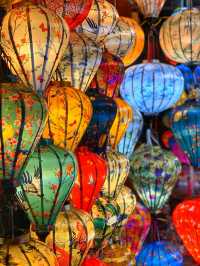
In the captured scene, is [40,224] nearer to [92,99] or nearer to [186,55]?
[92,99]

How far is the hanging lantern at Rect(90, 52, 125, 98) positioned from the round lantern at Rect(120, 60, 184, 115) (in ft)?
1.58

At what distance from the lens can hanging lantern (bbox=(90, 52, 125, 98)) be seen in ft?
5.24

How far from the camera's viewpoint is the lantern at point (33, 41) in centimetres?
115

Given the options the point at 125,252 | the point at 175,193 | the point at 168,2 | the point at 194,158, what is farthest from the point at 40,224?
the point at 175,193

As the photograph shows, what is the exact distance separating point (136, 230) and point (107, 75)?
770mm

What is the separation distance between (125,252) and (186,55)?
778 millimetres

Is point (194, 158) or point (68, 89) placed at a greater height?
point (68, 89)

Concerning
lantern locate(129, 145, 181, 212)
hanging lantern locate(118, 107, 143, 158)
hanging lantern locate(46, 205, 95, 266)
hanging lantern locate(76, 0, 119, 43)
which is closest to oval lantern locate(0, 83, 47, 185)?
hanging lantern locate(46, 205, 95, 266)

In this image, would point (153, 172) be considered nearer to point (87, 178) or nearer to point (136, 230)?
point (136, 230)

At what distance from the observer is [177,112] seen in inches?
81.5

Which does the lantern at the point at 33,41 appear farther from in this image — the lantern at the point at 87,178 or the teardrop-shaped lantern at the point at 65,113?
the lantern at the point at 87,178

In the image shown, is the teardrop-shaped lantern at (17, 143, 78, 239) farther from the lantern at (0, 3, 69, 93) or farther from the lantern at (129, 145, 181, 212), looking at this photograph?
the lantern at (129, 145, 181, 212)

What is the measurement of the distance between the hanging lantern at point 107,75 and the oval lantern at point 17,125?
1.99 feet

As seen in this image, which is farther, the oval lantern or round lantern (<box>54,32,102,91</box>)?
round lantern (<box>54,32,102,91</box>)
